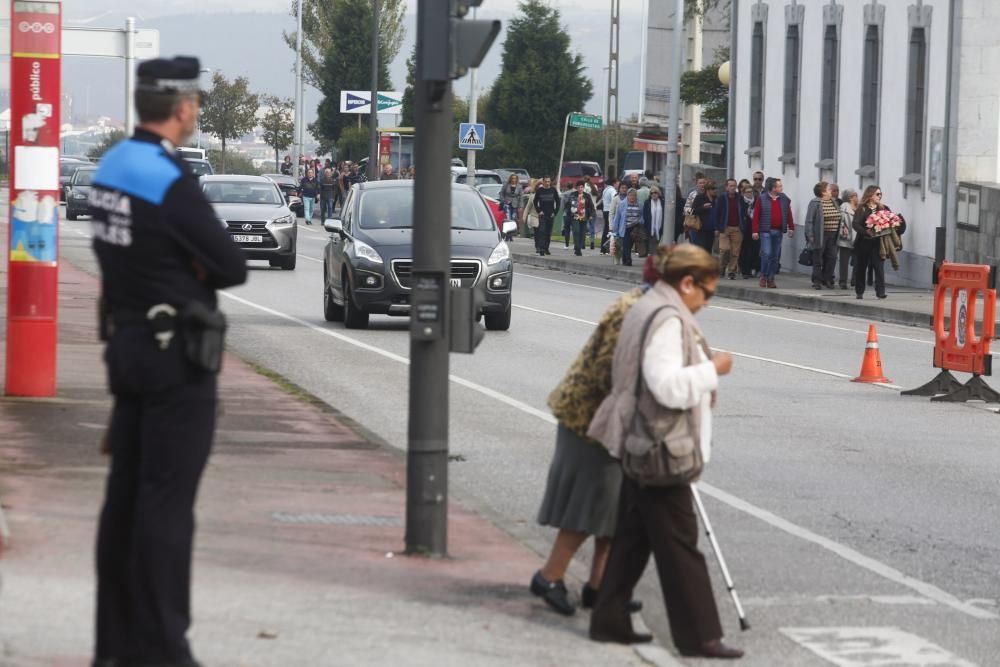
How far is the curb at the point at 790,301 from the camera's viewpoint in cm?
2806

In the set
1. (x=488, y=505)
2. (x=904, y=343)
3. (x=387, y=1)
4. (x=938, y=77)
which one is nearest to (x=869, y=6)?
(x=938, y=77)

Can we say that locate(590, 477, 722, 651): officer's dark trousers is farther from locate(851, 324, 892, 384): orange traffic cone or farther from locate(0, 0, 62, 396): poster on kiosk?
locate(851, 324, 892, 384): orange traffic cone

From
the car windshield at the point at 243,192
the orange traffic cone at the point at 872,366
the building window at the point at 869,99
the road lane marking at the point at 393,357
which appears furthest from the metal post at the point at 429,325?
the building window at the point at 869,99

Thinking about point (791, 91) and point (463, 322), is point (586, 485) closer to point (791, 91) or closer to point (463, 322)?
point (463, 322)

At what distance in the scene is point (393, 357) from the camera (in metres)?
19.2

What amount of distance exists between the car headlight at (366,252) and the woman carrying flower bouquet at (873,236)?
415 inches

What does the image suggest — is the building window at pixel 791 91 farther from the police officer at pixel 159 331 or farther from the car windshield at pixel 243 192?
the police officer at pixel 159 331

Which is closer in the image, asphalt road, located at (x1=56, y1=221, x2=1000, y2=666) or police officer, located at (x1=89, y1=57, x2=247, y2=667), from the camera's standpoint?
police officer, located at (x1=89, y1=57, x2=247, y2=667)

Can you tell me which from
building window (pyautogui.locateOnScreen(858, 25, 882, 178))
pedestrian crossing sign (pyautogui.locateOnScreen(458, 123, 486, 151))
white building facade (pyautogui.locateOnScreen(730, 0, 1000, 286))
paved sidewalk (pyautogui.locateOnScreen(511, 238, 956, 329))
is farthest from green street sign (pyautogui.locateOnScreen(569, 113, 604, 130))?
building window (pyautogui.locateOnScreen(858, 25, 882, 178))

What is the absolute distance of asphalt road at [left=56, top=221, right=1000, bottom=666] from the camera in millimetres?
7961

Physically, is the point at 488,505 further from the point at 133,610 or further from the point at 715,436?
the point at 133,610

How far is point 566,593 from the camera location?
7664mm

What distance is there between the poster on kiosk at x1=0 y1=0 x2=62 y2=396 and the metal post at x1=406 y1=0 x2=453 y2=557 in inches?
213

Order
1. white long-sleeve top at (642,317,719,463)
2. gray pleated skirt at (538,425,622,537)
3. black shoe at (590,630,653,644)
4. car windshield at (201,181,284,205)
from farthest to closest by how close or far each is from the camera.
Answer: car windshield at (201,181,284,205) → gray pleated skirt at (538,425,622,537) → black shoe at (590,630,653,644) → white long-sleeve top at (642,317,719,463)
